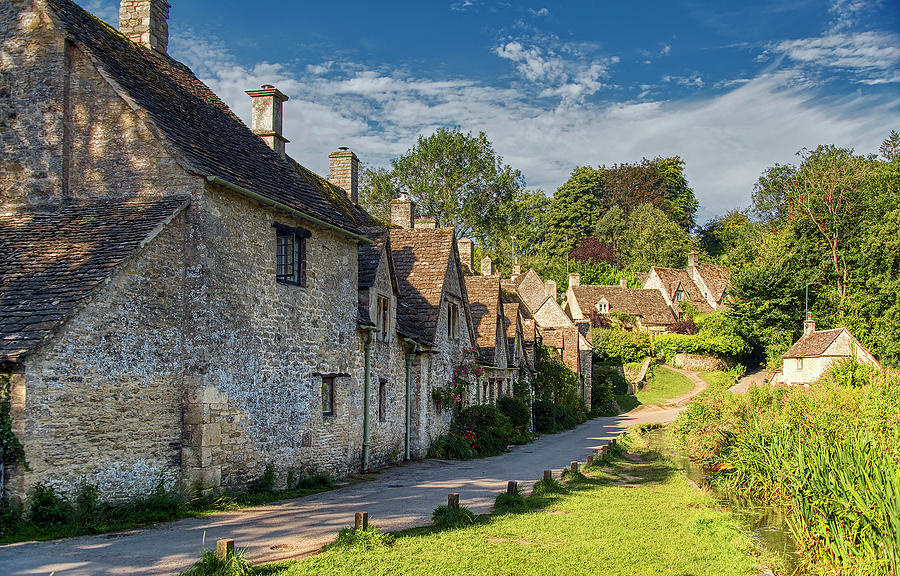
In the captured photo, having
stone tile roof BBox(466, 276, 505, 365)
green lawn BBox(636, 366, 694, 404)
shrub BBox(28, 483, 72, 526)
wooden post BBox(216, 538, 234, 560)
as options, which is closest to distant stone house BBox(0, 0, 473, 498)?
shrub BBox(28, 483, 72, 526)

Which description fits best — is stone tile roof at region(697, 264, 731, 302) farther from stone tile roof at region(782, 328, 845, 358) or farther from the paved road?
the paved road

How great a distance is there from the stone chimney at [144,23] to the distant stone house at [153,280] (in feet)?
0.15

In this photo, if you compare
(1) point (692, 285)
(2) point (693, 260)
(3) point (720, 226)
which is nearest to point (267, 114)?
(1) point (692, 285)

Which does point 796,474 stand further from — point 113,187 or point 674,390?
point 674,390

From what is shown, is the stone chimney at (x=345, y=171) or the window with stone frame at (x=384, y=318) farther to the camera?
the stone chimney at (x=345, y=171)

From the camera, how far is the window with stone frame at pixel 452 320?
87.0 ft

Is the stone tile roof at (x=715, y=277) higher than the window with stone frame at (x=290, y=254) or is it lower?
higher

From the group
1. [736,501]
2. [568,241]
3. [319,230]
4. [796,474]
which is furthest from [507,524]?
[568,241]

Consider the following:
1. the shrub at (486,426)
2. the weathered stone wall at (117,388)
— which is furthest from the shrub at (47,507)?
the shrub at (486,426)

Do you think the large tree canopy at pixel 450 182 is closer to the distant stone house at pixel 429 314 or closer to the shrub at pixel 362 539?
the distant stone house at pixel 429 314

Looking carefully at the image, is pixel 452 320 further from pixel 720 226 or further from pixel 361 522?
pixel 720 226

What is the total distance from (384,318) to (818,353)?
3344cm

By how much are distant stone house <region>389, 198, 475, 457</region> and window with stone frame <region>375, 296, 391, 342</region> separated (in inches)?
33.4

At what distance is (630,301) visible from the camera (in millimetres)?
72438
